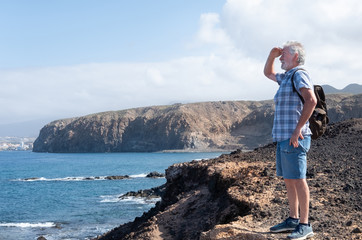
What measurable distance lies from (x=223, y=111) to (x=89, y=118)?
5073cm

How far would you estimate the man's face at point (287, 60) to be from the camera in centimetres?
619

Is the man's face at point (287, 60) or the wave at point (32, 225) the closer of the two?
the man's face at point (287, 60)

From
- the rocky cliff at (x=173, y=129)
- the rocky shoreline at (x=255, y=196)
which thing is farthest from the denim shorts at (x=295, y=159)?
the rocky cliff at (x=173, y=129)

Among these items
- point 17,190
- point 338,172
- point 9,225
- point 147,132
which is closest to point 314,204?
point 338,172

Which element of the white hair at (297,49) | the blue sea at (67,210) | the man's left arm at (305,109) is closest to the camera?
the man's left arm at (305,109)

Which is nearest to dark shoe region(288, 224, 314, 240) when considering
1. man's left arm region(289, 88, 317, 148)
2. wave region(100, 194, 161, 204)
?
man's left arm region(289, 88, 317, 148)

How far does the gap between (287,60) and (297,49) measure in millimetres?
214

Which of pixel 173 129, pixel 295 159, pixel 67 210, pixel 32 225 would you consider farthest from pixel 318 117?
pixel 173 129

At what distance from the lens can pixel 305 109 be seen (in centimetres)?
578

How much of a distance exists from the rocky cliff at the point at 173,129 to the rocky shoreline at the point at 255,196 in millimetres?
107389

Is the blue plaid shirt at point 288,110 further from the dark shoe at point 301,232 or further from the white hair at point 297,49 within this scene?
the dark shoe at point 301,232

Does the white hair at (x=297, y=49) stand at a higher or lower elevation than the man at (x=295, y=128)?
higher

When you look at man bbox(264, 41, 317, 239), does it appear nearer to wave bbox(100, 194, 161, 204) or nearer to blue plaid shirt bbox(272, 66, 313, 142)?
blue plaid shirt bbox(272, 66, 313, 142)

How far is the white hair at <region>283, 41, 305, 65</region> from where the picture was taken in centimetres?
612
